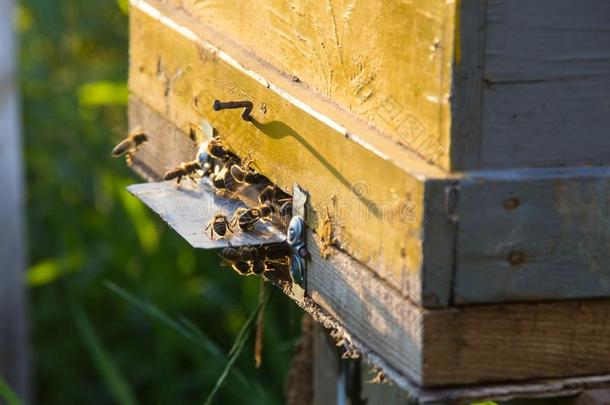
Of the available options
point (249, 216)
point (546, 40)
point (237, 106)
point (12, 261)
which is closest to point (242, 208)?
point (249, 216)

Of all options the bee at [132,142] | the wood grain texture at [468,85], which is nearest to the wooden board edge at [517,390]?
the wood grain texture at [468,85]

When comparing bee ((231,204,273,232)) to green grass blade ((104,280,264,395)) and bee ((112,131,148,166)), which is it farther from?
bee ((112,131,148,166))

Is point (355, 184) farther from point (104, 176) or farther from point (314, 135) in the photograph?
point (104, 176)

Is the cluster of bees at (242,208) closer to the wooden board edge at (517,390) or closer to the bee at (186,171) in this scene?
the bee at (186,171)

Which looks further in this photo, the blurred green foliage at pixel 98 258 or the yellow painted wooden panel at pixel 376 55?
the blurred green foliage at pixel 98 258

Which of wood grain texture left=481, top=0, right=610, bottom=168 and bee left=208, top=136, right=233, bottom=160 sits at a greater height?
wood grain texture left=481, top=0, right=610, bottom=168

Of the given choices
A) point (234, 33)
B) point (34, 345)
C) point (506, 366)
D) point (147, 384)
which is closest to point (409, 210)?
point (506, 366)

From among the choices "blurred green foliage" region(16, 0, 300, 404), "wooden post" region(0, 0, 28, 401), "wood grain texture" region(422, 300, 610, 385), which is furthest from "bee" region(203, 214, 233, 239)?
"wooden post" region(0, 0, 28, 401)
